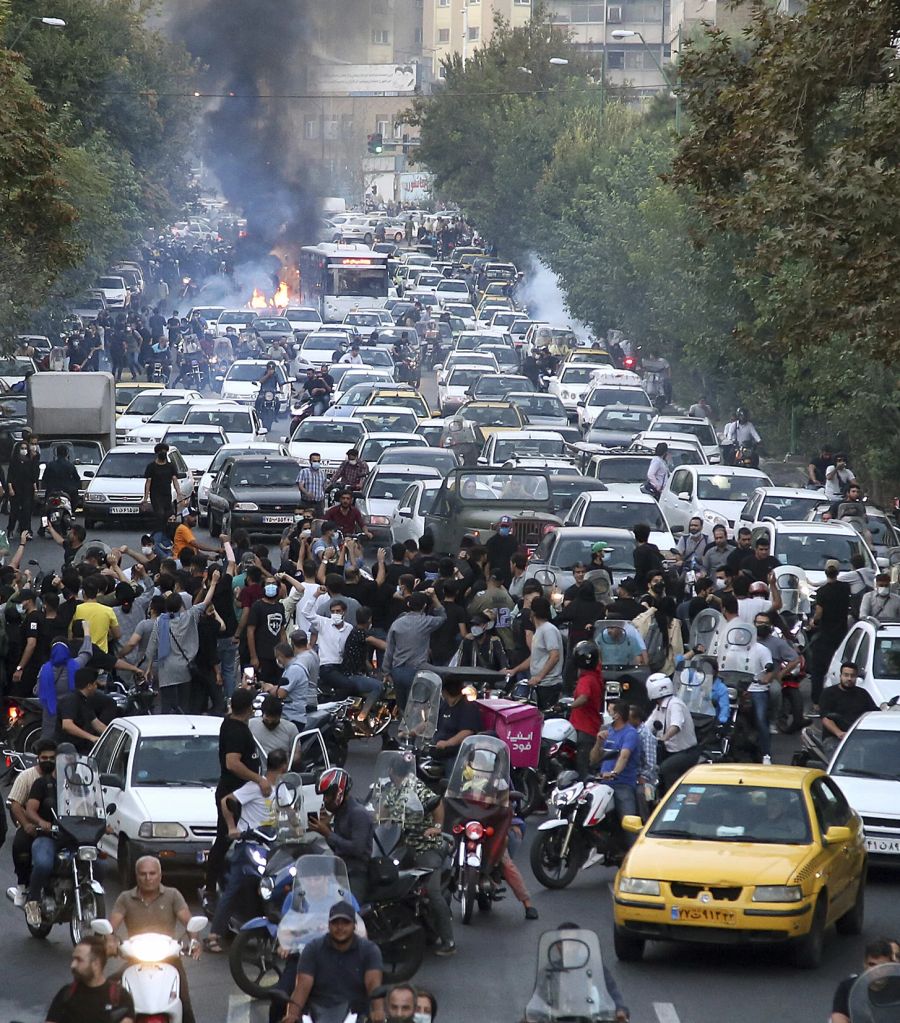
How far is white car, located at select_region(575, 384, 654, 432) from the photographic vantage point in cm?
4766

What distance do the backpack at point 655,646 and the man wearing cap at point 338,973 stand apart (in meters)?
9.83

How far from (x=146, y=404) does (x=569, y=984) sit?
38.7 m

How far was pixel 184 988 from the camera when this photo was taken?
9.89 metres

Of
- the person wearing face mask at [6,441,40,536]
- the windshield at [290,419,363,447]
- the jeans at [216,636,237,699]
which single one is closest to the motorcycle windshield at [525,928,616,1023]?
the jeans at [216,636,237,699]

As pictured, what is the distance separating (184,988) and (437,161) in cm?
10073

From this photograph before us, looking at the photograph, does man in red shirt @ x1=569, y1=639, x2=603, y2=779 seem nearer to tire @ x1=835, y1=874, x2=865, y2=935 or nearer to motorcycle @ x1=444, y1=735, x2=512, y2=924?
motorcycle @ x1=444, y1=735, x2=512, y2=924

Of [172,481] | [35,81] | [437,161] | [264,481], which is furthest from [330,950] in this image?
[437,161]

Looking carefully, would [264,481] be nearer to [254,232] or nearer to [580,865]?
[580,865]

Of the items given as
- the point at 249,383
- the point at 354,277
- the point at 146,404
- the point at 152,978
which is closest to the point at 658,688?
the point at 152,978

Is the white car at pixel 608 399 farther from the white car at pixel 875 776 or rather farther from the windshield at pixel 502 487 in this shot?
the white car at pixel 875 776

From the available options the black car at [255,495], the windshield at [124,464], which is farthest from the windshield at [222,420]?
the black car at [255,495]

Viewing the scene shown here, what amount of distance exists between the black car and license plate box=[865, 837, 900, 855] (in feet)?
60.1

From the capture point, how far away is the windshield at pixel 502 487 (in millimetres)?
28453

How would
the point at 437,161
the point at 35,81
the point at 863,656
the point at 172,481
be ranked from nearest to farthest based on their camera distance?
the point at 863,656, the point at 172,481, the point at 35,81, the point at 437,161
